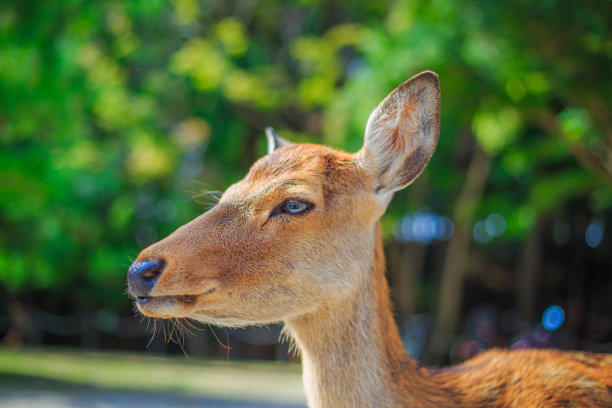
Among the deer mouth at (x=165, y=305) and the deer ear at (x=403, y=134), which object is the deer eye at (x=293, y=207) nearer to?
the deer ear at (x=403, y=134)

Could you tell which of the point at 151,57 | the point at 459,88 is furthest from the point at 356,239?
the point at 151,57

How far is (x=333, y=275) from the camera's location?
94.1 inches

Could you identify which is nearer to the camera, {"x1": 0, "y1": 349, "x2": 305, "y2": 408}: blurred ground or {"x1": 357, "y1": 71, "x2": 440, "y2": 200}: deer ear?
{"x1": 357, "y1": 71, "x2": 440, "y2": 200}: deer ear

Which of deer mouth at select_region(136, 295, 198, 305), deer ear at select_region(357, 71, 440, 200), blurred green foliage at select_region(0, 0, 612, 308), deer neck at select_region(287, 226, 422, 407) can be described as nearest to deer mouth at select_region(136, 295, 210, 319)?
deer mouth at select_region(136, 295, 198, 305)

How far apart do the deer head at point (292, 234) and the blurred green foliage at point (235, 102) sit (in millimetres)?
882

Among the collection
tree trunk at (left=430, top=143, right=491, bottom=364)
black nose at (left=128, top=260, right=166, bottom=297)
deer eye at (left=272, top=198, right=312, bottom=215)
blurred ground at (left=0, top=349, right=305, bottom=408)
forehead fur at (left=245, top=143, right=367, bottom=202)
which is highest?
tree trunk at (left=430, top=143, right=491, bottom=364)

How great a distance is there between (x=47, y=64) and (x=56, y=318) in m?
12.6

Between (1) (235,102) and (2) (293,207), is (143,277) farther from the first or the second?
(1) (235,102)

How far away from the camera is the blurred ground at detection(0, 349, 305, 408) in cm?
893

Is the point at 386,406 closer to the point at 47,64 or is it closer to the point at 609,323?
the point at 47,64

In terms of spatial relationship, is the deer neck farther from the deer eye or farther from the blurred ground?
the blurred ground

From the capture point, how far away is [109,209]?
16547mm

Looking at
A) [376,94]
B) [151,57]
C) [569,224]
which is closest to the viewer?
[376,94]

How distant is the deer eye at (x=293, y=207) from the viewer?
2404mm
